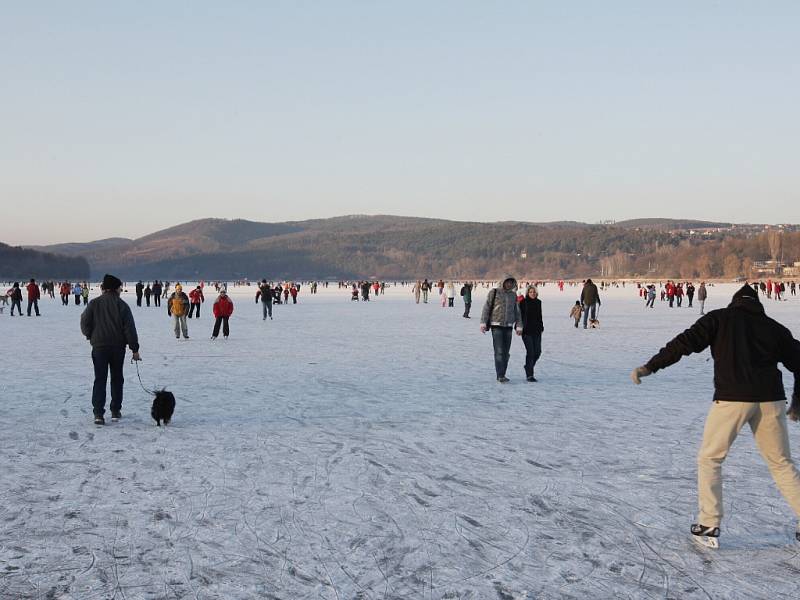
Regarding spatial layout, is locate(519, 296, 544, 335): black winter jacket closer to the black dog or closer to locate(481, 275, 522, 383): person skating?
locate(481, 275, 522, 383): person skating

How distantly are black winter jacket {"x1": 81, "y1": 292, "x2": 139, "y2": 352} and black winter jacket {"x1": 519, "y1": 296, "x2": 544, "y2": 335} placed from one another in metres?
5.21

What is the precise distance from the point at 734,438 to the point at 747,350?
425mm

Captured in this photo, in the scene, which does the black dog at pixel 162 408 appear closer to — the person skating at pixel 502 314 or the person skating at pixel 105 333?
the person skating at pixel 105 333

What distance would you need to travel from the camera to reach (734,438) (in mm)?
3898

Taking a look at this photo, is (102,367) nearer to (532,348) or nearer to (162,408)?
(162,408)

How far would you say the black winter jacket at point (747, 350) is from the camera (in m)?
3.86

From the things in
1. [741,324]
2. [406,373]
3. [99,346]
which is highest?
A: [741,324]

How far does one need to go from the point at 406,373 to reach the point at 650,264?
7487 inches

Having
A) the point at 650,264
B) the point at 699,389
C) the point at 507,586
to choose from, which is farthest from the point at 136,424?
the point at 650,264

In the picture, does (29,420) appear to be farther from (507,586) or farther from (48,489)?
(507,586)

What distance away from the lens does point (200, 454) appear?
20.2 ft

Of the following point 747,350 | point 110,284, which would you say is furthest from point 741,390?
point 110,284

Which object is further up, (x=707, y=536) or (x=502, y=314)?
(x=502, y=314)

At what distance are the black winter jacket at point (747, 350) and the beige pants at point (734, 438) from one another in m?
0.05
